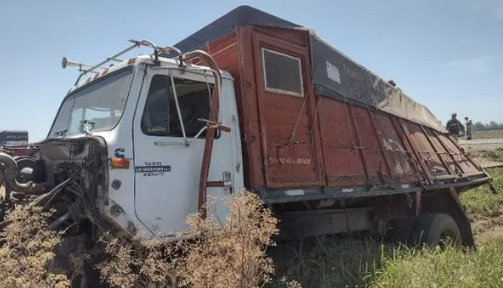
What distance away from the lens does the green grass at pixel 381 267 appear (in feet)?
13.0

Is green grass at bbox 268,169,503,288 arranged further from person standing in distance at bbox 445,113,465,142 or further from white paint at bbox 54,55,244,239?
person standing in distance at bbox 445,113,465,142

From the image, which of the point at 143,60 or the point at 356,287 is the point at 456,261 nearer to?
the point at 356,287

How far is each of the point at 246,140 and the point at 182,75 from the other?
2.97 feet

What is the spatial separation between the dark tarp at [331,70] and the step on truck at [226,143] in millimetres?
21

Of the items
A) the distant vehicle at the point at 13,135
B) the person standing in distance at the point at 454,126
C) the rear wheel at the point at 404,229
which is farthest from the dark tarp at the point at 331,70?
the distant vehicle at the point at 13,135

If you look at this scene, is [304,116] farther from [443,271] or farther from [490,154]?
[490,154]

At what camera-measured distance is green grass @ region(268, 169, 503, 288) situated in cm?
396

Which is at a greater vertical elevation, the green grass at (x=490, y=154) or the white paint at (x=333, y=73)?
the white paint at (x=333, y=73)

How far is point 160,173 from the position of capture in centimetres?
359

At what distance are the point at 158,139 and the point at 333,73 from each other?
2842mm

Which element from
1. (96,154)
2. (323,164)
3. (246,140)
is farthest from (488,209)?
(96,154)

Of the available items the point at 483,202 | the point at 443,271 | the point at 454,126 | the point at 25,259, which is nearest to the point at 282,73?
the point at 443,271

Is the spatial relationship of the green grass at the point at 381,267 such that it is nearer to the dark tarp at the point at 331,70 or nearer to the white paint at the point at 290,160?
the white paint at the point at 290,160

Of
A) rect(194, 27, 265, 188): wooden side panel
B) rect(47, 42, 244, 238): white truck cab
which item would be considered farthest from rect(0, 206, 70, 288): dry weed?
rect(194, 27, 265, 188): wooden side panel
